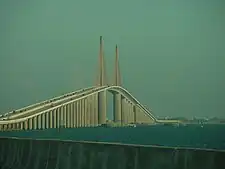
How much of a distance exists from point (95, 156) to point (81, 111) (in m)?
69.4

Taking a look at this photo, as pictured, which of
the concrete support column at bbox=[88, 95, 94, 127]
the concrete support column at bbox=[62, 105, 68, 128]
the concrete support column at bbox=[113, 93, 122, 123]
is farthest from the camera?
the concrete support column at bbox=[113, 93, 122, 123]

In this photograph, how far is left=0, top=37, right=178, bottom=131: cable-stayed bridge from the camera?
67.9 meters

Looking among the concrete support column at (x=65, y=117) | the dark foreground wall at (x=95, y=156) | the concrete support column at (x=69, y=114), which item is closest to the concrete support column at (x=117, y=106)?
the concrete support column at (x=69, y=114)

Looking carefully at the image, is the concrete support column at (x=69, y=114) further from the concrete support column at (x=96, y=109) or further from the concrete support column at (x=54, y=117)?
the concrete support column at (x=96, y=109)

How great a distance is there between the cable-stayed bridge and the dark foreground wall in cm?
5382

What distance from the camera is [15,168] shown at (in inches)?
410

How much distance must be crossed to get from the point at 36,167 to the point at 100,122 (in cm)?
7401

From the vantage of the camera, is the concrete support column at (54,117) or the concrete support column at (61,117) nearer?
the concrete support column at (54,117)

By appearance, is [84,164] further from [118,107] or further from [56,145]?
[118,107]

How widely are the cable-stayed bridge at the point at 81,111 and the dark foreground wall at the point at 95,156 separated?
5382cm

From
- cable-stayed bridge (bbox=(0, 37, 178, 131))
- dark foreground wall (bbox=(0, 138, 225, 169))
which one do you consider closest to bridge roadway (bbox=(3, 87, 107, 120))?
cable-stayed bridge (bbox=(0, 37, 178, 131))

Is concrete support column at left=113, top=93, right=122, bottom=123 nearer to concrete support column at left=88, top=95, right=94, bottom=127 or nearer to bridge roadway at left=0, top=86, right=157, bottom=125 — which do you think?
bridge roadway at left=0, top=86, right=157, bottom=125

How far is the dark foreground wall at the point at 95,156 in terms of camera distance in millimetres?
7137

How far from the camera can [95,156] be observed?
28.0ft
